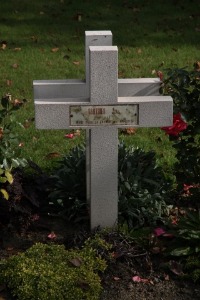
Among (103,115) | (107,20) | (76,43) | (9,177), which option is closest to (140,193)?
(103,115)

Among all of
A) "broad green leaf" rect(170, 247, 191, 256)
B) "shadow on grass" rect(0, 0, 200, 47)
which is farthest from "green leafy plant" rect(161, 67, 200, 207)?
"shadow on grass" rect(0, 0, 200, 47)

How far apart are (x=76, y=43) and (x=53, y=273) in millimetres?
6718

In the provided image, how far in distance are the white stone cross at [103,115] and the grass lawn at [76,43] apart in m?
1.53

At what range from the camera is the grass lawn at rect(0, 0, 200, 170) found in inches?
288

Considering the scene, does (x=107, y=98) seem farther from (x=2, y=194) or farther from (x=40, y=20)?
(x=40, y=20)

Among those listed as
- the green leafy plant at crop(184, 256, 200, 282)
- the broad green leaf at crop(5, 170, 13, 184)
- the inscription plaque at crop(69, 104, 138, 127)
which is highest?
the inscription plaque at crop(69, 104, 138, 127)

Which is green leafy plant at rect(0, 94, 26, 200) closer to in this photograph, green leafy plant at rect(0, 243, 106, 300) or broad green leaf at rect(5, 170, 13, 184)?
broad green leaf at rect(5, 170, 13, 184)

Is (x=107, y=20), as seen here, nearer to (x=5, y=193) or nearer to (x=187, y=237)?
(x=5, y=193)

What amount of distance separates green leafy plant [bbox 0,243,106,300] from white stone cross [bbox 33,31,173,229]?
1.30ft

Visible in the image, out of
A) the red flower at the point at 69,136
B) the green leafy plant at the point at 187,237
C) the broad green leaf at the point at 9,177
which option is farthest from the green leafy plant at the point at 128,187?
the red flower at the point at 69,136

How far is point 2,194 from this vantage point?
529cm

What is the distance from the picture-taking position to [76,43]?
433 inches

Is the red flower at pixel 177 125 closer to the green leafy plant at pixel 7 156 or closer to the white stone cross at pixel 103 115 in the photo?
the white stone cross at pixel 103 115

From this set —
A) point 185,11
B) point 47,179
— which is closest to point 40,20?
point 185,11
